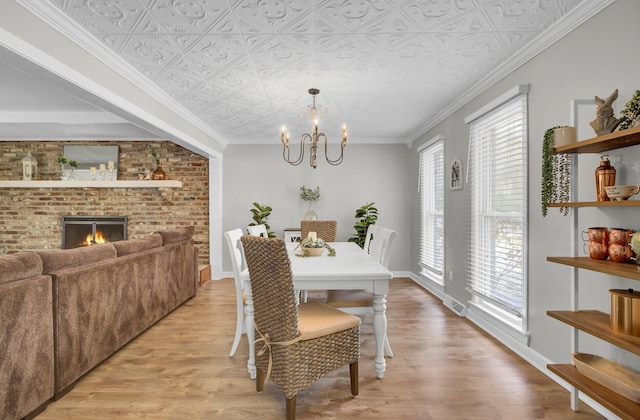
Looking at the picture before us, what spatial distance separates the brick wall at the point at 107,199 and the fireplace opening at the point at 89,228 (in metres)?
0.09

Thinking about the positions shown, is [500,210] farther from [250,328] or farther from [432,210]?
[250,328]

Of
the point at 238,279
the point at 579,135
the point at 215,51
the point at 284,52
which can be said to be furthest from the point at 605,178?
the point at 215,51

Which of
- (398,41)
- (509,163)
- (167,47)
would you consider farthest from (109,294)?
(509,163)

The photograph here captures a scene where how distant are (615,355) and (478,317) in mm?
1546

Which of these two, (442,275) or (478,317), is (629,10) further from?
(442,275)

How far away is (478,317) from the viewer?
11.1ft

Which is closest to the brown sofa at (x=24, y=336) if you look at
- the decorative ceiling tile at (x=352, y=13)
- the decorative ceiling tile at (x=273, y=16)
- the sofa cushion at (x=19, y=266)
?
the sofa cushion at (x=19, y=266)

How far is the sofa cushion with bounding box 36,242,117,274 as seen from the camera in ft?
6.89

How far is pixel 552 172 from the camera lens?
1949 millimetres

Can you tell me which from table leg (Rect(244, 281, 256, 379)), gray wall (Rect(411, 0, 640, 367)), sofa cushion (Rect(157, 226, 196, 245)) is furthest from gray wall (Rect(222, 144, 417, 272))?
table leg (Rect(244, 281, 256, 379))

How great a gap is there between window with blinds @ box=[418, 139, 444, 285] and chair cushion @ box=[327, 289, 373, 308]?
212 cm

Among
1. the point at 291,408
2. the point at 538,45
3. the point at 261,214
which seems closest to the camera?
the point at 291,408

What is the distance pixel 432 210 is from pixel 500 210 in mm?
1842

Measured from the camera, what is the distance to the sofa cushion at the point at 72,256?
2.10m
